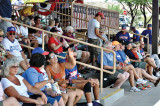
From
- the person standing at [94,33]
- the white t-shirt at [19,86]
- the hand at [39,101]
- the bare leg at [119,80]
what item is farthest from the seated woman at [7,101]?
the person standing at [94,33]

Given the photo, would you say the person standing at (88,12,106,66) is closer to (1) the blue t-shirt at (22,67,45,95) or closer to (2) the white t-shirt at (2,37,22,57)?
(2) the white t-shirt at (2,37,22,57)

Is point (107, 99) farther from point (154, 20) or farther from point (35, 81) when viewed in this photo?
point (154, 20)

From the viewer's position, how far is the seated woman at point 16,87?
4.56 metres

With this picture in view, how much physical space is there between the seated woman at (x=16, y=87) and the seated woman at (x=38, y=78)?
0.22m

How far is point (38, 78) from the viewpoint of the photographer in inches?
206

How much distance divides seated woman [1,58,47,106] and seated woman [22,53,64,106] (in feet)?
0.71

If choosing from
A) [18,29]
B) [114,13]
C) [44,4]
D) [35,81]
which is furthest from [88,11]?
[35,81]

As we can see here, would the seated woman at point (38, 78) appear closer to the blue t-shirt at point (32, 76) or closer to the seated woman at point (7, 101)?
the blue t-shirt at point (32, 76)

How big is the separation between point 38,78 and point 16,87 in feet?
2.00

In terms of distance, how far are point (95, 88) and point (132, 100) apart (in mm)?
1362

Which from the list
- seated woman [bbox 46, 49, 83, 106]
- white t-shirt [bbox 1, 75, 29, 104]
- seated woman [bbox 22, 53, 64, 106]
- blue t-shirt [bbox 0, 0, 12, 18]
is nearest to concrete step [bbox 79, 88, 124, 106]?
seated woman [bbox 46, 49, 83, 106]

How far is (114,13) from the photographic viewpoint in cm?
2036

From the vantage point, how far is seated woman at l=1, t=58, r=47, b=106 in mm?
4559

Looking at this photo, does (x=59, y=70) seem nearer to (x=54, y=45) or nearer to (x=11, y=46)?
(x=11, y=46)
